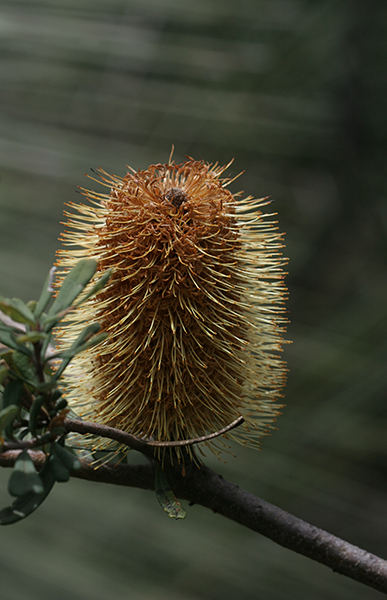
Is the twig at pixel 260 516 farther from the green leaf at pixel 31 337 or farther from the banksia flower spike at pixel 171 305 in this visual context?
the green leaf at pixel 31 337

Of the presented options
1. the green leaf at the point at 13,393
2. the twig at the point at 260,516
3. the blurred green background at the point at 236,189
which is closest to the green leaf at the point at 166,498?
the twig at the point at 260,516

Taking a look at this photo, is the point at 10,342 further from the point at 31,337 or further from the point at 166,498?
the point at 166,498

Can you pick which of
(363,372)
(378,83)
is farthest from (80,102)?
(363,372)

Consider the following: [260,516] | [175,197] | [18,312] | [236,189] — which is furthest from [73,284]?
[236,189]

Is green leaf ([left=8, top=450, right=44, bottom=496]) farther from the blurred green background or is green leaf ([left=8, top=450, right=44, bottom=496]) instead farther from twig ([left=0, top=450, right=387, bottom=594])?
the blurred green background

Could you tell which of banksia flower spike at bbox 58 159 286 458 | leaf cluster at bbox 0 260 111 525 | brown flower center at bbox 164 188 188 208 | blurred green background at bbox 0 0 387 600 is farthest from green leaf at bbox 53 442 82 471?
blurred green background at bbox 0 0 387 600
